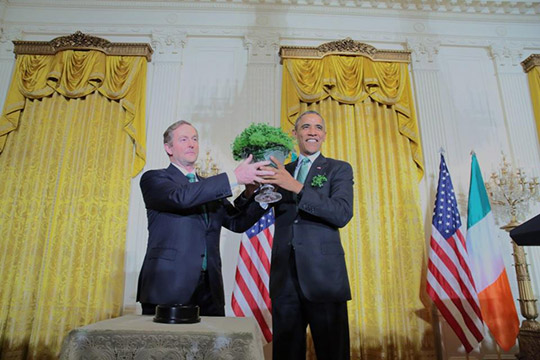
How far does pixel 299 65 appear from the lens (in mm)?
5031

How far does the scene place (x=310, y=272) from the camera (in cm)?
188

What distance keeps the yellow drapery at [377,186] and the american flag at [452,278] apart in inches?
16.5

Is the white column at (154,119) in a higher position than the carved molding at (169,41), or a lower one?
lower

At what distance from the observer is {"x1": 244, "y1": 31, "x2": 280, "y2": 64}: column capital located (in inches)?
206

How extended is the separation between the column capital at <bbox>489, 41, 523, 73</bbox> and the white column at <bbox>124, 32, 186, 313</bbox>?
14.7ft

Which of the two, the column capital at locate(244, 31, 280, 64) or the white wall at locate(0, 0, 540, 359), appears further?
the column capital at locate(244, 31, 280, 64)

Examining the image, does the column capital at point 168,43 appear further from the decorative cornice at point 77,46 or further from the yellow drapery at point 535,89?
the yellow drapery at point 535,89

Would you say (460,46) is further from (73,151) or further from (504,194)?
(73,151)

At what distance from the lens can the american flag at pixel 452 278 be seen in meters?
3.77

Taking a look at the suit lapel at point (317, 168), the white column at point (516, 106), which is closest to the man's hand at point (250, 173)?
the suit lapel at point (317, 168)

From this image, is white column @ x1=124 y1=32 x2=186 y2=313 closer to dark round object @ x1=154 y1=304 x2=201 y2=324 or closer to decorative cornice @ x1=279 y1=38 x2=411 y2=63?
decorative cornice @ x1=279 y1=38 x2=411 y2=63

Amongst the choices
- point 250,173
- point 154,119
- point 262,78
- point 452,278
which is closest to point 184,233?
point 250,173

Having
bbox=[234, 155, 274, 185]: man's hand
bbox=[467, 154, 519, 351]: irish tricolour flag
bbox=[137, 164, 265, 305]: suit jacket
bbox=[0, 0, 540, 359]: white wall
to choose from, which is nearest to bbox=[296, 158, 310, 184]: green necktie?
bbox=[234, 155, 274, 185]: man's hand

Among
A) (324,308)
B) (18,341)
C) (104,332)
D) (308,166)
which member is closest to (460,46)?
(308,166)
